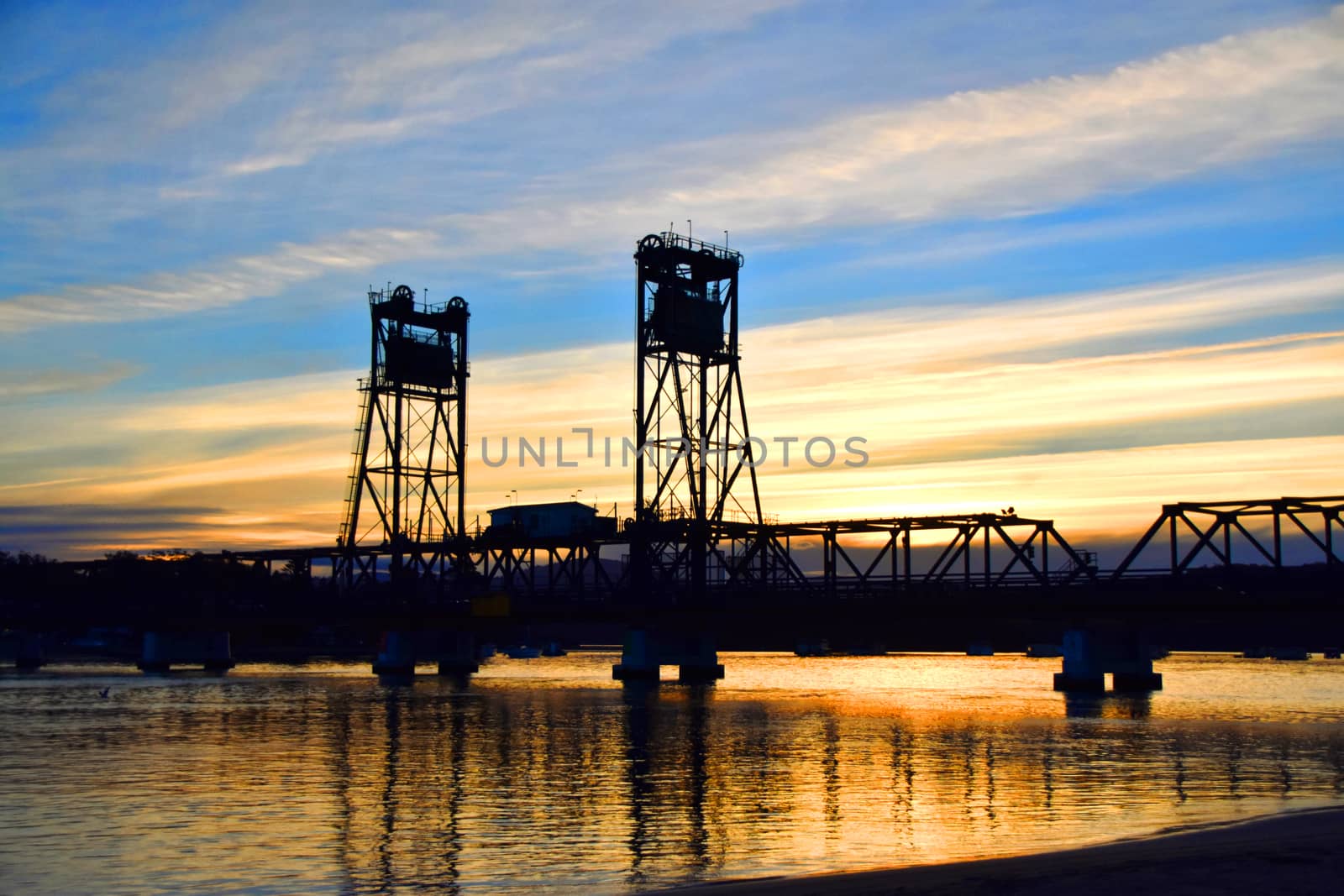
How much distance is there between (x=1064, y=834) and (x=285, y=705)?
5408 centimetres

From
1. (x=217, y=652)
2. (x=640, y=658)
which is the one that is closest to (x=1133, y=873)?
(x=640, y=658)

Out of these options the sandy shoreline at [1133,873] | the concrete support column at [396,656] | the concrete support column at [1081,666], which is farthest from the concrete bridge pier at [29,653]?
the sandy shoreline at [1133,873]

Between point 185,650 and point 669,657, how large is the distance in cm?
5609

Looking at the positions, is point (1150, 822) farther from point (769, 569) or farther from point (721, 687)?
point (721, 687)

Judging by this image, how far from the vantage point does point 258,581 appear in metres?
141

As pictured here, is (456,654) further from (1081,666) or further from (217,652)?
(1081,666)

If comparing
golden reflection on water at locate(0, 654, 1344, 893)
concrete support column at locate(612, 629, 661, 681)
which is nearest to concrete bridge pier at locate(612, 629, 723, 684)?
concrete support column at locate(612, 629, 661, 681)

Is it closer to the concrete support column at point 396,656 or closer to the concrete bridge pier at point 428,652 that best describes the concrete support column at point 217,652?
the concrete bridge pier at point 428,652

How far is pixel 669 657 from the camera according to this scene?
97.6 metres

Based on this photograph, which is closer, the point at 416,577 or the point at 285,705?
the point at 285,705

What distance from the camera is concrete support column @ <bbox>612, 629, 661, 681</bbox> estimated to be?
96.5 meters

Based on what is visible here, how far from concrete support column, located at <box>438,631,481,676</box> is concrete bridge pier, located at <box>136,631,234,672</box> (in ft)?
80.7

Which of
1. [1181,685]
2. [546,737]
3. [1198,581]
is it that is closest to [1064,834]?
[546,737]

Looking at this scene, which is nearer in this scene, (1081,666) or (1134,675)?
(1081,666)
